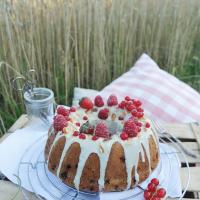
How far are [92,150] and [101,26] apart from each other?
84 centimetres

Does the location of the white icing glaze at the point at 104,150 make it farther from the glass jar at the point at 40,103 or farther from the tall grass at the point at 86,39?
the tall grass at the point at 86,39

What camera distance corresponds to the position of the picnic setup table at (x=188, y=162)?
866 mm

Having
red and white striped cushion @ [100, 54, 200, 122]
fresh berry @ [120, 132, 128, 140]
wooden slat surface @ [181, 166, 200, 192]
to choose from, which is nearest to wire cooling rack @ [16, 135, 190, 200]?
wooden slat surface @ [181, 166, 200, 192]

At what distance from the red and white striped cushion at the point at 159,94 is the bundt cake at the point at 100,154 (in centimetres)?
43

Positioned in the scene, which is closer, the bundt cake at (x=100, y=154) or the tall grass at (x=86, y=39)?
the bundt cake at (x=100, y=154)

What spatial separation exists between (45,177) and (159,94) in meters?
0.60

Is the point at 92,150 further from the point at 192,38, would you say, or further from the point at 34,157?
the point at 192,38

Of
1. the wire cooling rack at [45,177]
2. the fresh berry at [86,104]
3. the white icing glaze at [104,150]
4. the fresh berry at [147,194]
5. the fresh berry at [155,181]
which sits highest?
the fresh berry at [86,104]

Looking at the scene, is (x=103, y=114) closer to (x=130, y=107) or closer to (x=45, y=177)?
(x=130, y=107)

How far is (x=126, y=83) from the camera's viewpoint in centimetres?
140

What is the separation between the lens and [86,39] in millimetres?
1587

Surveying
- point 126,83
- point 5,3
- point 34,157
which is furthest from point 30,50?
point 34,157

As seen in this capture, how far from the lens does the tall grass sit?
147 cm

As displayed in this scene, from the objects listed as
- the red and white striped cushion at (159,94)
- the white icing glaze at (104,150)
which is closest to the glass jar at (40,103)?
the white icing glaze at (104,150)
